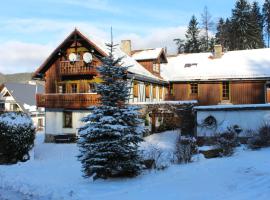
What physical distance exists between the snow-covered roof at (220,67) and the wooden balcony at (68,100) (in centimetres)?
973

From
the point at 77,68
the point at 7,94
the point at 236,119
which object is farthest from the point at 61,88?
the point at 7,94

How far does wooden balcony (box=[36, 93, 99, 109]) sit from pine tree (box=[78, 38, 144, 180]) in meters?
15.8

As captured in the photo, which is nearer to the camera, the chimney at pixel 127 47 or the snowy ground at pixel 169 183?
the snowy ground at pixel 169 183

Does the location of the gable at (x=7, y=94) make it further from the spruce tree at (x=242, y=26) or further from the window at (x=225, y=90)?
the spruce tree at (x=242, y=26)

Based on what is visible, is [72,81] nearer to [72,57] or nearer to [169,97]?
[72,57]

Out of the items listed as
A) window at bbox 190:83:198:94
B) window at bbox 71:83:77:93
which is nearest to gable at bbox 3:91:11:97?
window at bbox 71:83:77:93

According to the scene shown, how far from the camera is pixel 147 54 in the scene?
1528 inches

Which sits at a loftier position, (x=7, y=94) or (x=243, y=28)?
(x=243, y=28)

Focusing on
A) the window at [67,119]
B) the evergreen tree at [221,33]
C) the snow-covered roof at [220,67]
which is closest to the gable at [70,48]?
the window at [67,119]

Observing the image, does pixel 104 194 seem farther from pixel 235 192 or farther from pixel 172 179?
pixel 235 192

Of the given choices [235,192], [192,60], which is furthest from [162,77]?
[235,192]

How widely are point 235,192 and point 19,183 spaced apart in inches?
306

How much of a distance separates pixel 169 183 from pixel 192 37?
181ft

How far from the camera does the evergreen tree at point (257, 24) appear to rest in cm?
6042
